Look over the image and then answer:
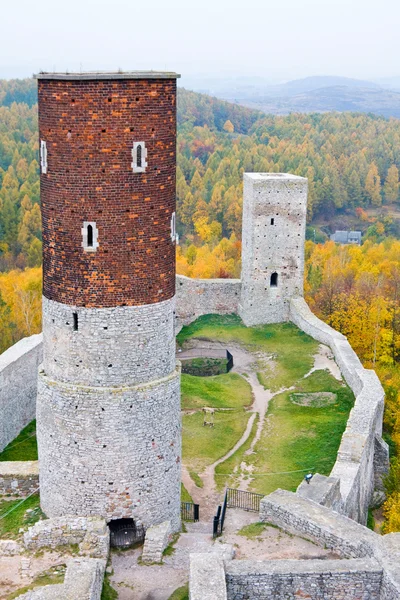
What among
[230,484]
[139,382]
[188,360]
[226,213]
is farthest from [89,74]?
[226,213]

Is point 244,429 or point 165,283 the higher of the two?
point 165,283

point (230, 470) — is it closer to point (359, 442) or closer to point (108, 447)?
point (359, 442)

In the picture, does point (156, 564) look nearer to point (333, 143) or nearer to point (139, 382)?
point (139, 382)

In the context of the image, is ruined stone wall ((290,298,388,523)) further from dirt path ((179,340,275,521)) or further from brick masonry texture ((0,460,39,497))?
brick masonry texture ((0,460,39,497))

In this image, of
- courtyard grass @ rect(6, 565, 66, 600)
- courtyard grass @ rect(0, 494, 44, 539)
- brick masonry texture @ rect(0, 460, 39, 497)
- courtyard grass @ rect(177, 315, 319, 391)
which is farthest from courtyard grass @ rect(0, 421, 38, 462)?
courtyard grass @ rect(177, 315, 319, 391)

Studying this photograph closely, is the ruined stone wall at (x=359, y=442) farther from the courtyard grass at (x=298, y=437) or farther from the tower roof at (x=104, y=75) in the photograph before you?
the tower roof at (x=104, y=75)
